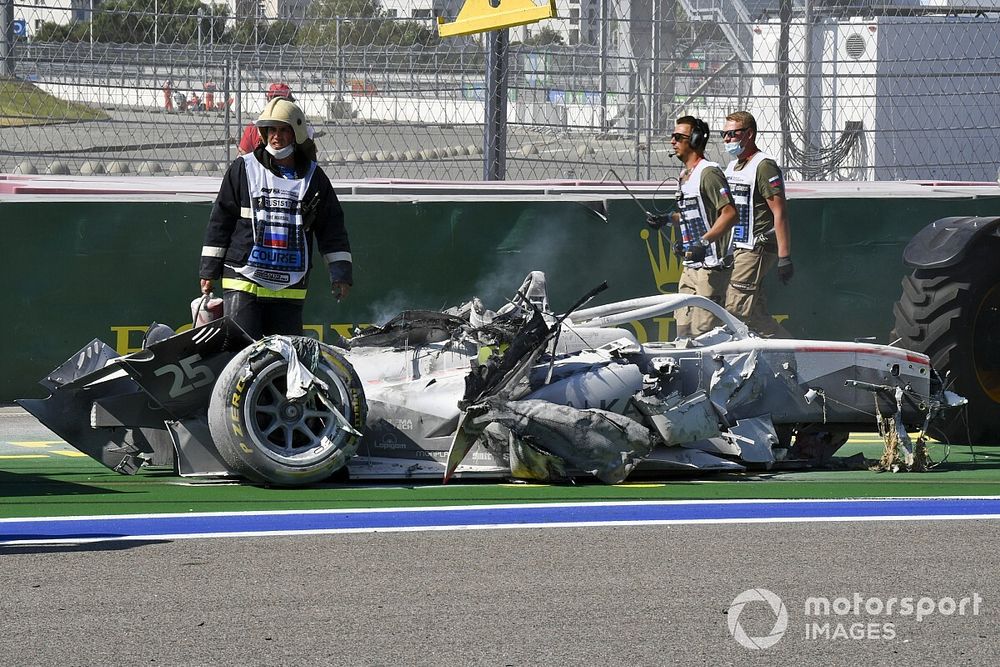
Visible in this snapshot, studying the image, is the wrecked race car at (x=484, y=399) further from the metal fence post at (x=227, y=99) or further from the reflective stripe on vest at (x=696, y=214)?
the metal fence post at (x=227, y=99)

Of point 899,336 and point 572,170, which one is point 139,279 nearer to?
point 572,170

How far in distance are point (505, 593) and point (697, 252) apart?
5.20m

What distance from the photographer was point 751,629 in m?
5.30

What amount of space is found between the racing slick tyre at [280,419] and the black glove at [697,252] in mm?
3399

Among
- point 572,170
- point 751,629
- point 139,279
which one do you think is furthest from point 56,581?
point 572,170

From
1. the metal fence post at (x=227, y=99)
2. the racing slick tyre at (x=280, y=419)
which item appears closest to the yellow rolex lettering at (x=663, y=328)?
the metal fence post at (x=227, y=99)

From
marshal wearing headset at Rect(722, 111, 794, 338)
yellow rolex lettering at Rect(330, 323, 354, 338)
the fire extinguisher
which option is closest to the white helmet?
the fire extinguisher

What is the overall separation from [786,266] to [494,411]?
327 cm

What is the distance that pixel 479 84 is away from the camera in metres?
12.2

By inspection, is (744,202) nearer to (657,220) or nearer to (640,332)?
(657,220)

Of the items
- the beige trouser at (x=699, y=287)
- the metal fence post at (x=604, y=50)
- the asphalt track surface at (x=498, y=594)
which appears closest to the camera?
the asphalt track surface at (x=498, y=594)

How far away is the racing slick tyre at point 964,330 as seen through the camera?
9.66 meters

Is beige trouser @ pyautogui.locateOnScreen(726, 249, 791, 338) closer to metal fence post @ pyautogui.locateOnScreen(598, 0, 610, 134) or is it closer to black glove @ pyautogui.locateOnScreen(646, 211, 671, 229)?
black glove @ pyautogui.locateOnScreen(646, 211, 671, 229)

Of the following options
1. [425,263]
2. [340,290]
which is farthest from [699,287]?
[340,290]
